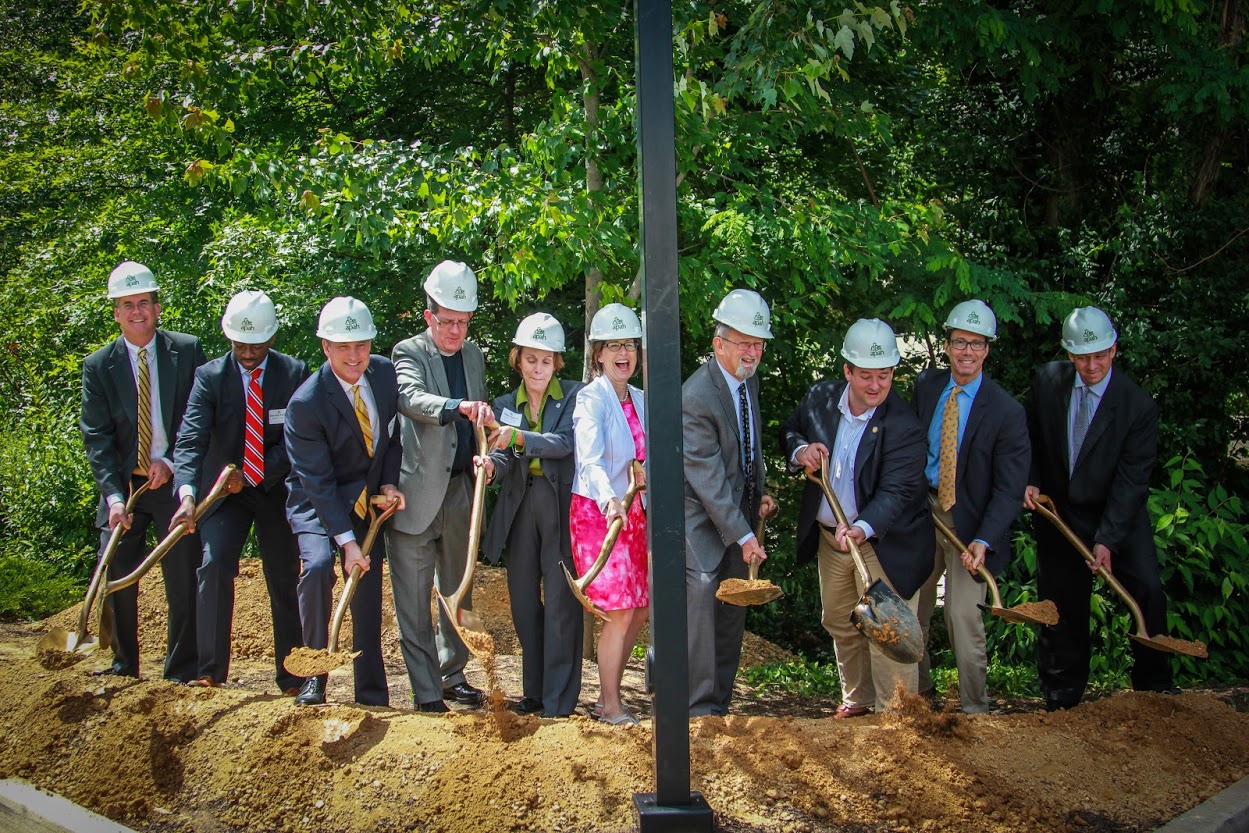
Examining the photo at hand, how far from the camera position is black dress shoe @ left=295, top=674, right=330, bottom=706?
219 inches

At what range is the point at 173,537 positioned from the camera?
5.88 metres

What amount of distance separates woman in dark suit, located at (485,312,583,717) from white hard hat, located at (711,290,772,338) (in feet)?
2.92

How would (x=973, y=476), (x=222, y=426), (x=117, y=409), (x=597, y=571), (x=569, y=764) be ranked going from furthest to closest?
(x=117, y=409), (x=973, y=476), (x=222, y=426), (x=597, y=571), (x=569, y=764)

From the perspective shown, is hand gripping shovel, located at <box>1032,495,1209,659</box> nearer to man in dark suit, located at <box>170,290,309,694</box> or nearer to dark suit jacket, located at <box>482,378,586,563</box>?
dark suit jacket, located at <box>482,378,586,563</box>

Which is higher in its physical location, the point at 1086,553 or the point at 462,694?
the point at 1086,553

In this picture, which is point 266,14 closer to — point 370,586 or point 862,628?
point 370,586

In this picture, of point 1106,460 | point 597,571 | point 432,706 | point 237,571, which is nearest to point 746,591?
point 597,571

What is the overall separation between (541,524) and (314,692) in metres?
1.37

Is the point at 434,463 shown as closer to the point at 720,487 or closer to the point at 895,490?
the point at 720,487

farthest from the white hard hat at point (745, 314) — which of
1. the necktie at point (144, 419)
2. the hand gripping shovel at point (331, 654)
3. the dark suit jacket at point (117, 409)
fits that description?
the necktie at point (144, 419)

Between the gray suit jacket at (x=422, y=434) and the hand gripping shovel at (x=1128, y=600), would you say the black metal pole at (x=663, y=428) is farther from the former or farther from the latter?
the hand gripping shovel at (x=1128, y=600)

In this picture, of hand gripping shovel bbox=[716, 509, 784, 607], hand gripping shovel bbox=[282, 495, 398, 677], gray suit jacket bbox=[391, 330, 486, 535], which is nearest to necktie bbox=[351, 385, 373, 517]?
hand gripping shovel bbox=[282, 495, 398, 677]

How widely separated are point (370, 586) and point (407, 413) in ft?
2.94

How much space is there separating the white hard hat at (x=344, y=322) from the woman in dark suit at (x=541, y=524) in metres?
0.81
